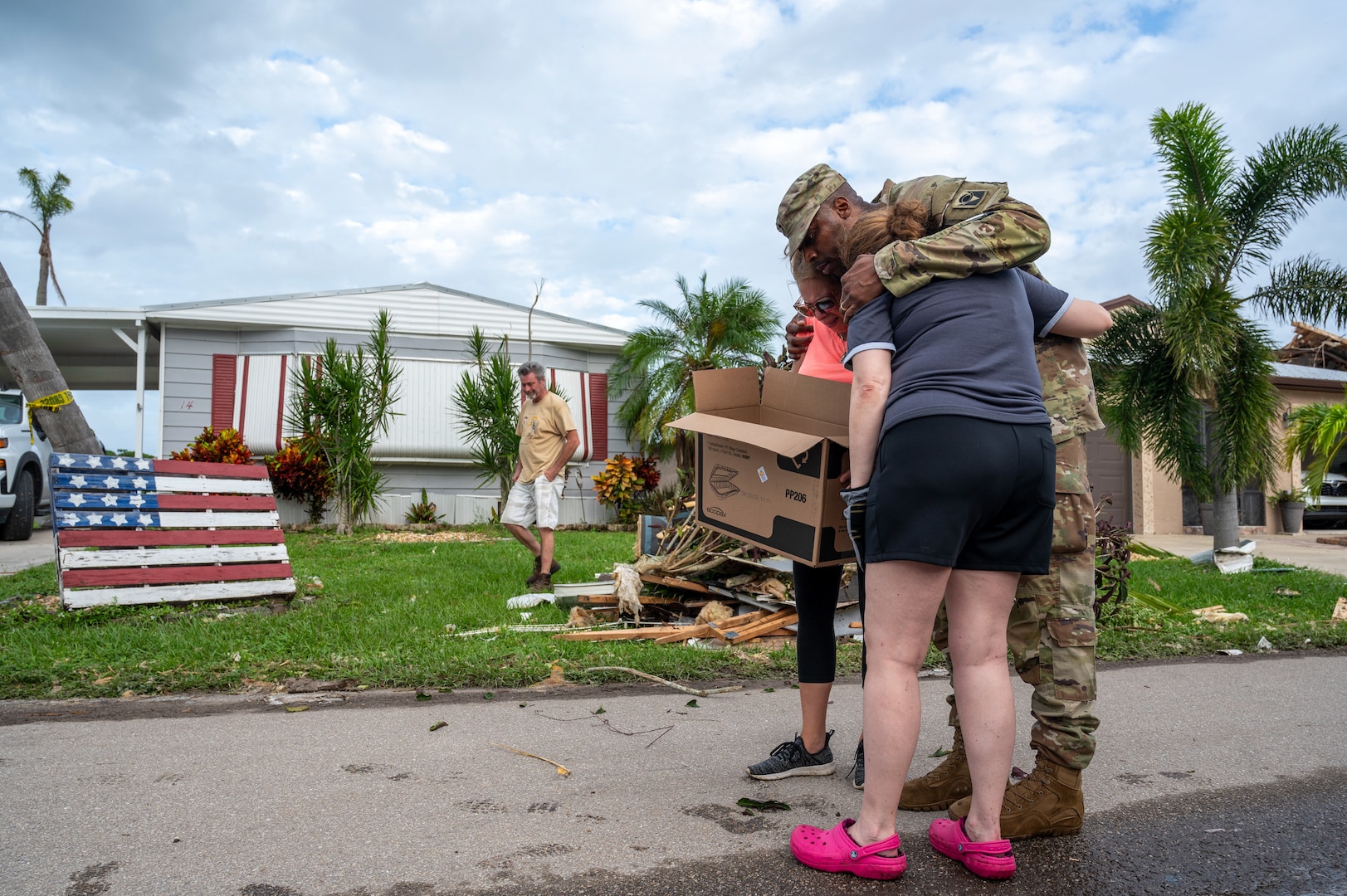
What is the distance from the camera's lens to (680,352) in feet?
59.0

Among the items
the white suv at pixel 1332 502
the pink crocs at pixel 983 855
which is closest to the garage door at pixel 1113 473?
the white suv at pixel 1332 502

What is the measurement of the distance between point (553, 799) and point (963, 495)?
1619 millimetres

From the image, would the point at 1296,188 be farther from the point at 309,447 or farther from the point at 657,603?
the point at 309,447

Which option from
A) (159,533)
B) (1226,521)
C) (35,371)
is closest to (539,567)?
(159,533)

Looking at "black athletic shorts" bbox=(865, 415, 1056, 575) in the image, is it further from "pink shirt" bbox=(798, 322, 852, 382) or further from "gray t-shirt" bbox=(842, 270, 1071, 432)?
"pink shirt" bbox=(798, 322, 852, 382)

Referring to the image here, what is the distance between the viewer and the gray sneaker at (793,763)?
292 cm

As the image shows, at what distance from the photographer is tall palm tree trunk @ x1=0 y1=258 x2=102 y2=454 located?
6.36m

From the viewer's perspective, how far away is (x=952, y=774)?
2707 mm

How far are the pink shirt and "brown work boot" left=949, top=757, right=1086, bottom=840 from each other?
54.1 inches

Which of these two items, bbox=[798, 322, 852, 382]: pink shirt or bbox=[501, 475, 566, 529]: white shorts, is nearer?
bbox=[798, 322, 852, 382]: pink shirt

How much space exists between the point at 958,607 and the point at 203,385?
55.0 ft

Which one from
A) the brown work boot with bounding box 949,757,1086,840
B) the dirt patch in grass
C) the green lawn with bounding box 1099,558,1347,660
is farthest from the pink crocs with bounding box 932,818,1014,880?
the dirt patch in grass

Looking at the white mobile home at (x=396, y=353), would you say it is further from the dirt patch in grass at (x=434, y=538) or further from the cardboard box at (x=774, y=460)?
the cardboard box at (x=774, y=460)

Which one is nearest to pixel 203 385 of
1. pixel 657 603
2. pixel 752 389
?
pixel 657 603
